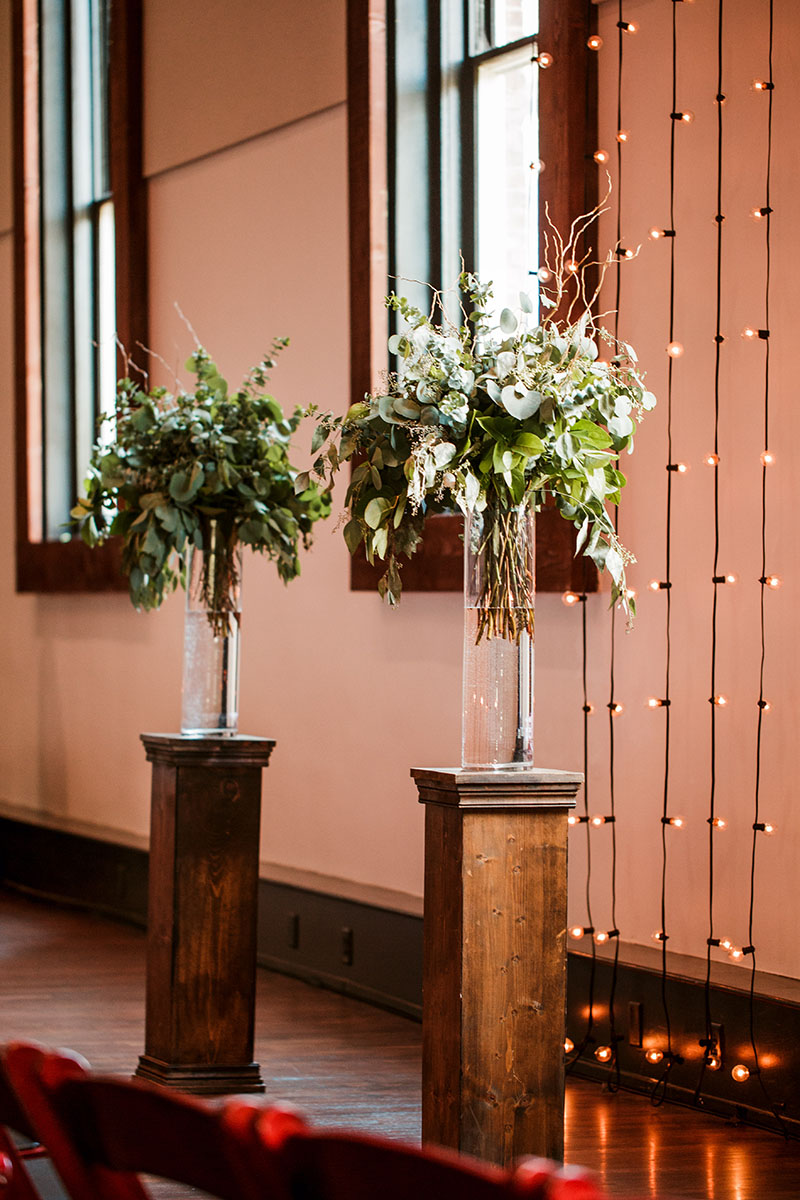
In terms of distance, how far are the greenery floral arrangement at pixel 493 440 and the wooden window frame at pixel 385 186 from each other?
5.84ft

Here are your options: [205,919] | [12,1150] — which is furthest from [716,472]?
[12,1150]

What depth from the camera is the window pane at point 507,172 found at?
5836 millimetres

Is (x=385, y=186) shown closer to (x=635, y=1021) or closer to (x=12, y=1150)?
(x=635, y=1021)

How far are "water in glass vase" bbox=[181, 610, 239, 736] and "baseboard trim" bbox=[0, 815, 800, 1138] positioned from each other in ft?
4.31

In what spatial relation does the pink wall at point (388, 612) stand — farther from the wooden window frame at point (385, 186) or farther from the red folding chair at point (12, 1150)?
the red folding chair at point (12, 1150)

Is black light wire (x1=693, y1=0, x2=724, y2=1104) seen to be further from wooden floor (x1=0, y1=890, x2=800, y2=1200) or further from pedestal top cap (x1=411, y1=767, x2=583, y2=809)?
pedestal top cap (x1=411, y1=767, x2=583, y2=809)

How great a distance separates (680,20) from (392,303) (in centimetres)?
204

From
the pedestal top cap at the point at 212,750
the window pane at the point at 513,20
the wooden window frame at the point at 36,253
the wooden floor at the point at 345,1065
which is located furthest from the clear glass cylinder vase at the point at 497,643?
the wooden window frame at the point at 36,253

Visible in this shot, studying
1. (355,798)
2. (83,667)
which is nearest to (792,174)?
(355,798)

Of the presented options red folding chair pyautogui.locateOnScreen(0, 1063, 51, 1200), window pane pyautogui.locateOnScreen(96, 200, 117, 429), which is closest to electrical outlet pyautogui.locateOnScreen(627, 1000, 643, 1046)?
red folding chair pyautogui.locateOnScreen(0, 1063, 51, 1200)

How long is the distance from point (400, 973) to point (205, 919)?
1388 millimetres

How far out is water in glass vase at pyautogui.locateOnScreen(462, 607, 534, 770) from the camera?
332cm

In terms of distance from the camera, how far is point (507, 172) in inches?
235

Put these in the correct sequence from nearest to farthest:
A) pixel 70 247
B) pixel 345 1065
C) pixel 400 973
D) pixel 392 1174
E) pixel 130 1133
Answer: pixel 392 1174 < pixel 130 1133 < pixel 345 1065 < pixel 400 973 < pixel 70 247
